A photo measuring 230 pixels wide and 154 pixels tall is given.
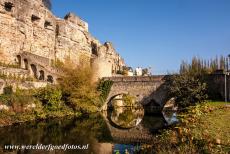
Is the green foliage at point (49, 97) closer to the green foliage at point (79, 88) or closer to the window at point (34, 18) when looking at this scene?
the green foliage at point (79, 88)

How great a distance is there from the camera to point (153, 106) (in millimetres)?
40469

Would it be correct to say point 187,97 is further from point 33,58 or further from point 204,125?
point 33,58

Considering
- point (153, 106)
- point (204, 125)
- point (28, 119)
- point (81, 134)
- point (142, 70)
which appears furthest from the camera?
point (142, 70)

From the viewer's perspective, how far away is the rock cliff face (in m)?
35.5

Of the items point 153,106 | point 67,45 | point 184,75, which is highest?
point 67,45

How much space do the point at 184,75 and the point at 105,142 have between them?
17.2 meters

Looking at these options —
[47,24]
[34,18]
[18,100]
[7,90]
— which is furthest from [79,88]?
[47,24]

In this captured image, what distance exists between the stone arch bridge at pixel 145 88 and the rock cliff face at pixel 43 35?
3924 mm

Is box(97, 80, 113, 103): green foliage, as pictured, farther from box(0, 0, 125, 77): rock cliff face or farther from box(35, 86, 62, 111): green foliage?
box(35, 86, 62, 111): green foliage

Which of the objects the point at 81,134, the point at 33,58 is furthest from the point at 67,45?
the point at 81,134

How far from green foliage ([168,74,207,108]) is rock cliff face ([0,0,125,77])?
13.3 metres

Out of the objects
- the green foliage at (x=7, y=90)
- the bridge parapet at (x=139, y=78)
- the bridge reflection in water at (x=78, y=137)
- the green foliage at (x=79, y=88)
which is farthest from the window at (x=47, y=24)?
the bridge reflection in water at (x=78, y=137)

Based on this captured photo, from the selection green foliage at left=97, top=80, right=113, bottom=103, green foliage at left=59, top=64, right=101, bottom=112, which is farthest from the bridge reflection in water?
green foliage at left=97, top=80, right=113, bottom=103

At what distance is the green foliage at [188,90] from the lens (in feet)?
98.2
